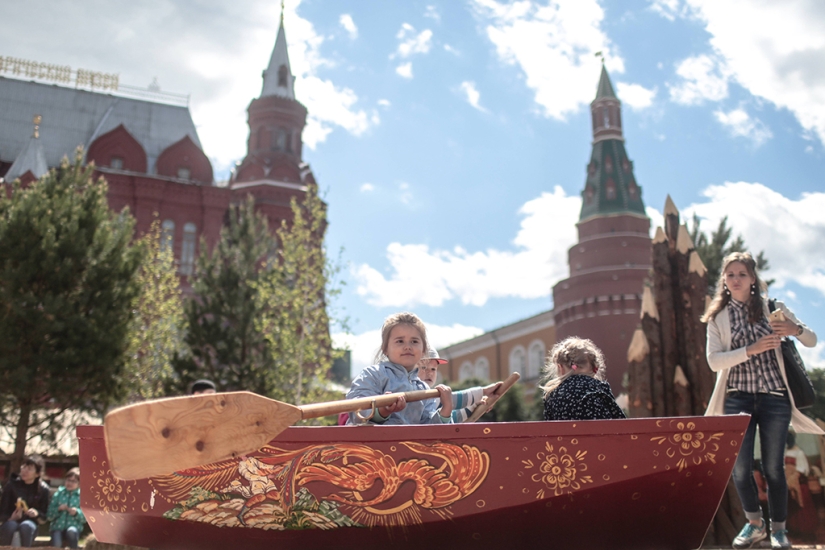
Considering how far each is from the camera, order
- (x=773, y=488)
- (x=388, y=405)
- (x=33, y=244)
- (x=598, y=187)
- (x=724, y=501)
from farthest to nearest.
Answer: (x=598, y=187) < (x=33, y=244) < (x=724, y=501) < (x=773, y=488) < (x=388, y=405)

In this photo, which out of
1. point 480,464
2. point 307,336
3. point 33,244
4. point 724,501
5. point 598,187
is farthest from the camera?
point 598,187

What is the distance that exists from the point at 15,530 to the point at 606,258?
3456cm

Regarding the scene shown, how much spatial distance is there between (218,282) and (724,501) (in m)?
16.5

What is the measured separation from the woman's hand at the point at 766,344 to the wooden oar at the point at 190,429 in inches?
103

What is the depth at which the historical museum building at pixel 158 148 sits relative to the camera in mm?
28125

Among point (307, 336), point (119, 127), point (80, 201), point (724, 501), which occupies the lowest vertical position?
point (724, 501)

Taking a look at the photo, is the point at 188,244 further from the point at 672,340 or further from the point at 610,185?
the point at 610,185

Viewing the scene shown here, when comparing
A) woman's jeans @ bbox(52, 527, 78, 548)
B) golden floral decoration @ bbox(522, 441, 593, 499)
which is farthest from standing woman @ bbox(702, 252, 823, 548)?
woman's jeans @ bbox(52, 527, 78, 548)

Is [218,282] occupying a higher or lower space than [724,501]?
higher

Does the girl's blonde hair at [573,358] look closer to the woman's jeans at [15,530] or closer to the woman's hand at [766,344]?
the woman's hand at [766,344]

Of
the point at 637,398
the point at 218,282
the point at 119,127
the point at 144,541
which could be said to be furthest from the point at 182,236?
the point at 144,541

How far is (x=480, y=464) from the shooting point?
9.09 feet

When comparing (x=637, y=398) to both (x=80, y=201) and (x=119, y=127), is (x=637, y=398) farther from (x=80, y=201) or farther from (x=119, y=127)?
(x=119, y=127)

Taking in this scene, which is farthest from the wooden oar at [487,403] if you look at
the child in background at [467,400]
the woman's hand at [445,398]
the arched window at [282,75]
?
the arched window at [282,75]
